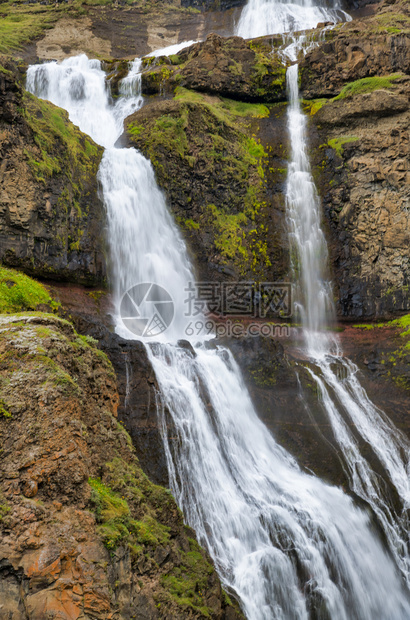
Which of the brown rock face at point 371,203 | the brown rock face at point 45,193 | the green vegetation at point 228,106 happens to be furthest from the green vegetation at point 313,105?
the brown rock face at point 45,193

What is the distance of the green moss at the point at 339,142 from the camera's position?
20.6 meters

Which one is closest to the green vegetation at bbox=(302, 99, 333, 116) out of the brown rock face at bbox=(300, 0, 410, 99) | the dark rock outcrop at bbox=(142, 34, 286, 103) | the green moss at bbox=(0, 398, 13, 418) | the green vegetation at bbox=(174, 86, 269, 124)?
the brown rock face at bbox=(300, 0, 410, 99)

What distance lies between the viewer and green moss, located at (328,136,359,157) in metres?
20.6

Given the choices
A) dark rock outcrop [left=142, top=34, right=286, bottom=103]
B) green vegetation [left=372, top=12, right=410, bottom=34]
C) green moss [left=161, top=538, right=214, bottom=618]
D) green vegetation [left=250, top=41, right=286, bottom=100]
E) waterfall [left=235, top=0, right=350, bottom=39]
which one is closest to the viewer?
green moss [left=161, top=538, right=214, bottom=618]

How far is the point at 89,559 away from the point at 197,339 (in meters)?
11.4

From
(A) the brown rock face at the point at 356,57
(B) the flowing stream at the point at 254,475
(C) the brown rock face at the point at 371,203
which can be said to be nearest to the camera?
(B) the flowing stream at the point at 254,475

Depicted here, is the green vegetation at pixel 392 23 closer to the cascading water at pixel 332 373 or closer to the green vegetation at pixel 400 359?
the cascading water at pixel 332 373

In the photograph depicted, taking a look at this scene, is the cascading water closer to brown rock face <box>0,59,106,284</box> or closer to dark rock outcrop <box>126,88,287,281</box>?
dark rock outcrop <box>126,88,287,281</box>

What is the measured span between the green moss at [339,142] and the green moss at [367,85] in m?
2.65

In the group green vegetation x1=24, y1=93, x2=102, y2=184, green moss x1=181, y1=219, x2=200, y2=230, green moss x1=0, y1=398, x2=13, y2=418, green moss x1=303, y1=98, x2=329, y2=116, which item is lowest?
green moss x1=0, y1=398, x2=13, y2=418

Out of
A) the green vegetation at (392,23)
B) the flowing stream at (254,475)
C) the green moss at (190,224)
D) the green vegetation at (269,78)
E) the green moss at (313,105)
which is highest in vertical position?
the green vegetation at (392,23)

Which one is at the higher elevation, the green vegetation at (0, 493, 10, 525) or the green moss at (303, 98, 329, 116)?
the green moss at (303, 98, 329, 116)

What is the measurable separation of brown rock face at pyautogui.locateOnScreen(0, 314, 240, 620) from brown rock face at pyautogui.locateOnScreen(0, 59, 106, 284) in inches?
300

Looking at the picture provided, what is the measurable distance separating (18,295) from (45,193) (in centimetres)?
592
